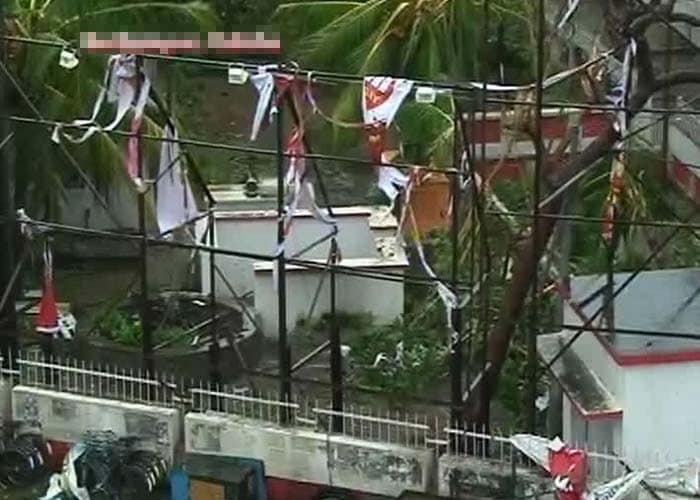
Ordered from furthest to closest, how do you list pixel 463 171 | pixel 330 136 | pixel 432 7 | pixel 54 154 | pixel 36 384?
pixel 330 136 → pixel 54 154 → pixel 432 7 → pixel 36 384 → pixel 463 171

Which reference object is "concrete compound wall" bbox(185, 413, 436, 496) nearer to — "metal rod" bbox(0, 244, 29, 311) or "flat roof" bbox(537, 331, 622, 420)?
"flat roof" bbox(537, 331, 622, 420)

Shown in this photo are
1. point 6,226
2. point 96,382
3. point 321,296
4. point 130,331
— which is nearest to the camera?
point 96,382

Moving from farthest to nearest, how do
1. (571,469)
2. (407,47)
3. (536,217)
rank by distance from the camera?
(407,47)
(536,217)
(571,469)

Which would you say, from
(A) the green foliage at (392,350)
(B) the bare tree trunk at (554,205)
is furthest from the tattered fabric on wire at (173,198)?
(B) the bare tree trunk at (554,205)

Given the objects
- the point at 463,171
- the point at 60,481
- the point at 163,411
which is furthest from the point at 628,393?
the point at 60,481

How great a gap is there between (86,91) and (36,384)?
9.18 feet

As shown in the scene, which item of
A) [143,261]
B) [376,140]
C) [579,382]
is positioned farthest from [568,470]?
[143,261]

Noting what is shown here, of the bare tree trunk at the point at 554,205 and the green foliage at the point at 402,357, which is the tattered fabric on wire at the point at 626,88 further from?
the green foliage at the point at 402,357

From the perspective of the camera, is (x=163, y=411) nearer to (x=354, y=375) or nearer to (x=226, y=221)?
(x=354, y=375)

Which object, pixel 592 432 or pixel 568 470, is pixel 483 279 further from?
pixel 568 470

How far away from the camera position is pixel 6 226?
12.0 m

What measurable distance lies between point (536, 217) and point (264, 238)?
16.4 ft

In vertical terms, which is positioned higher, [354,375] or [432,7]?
[432,7]

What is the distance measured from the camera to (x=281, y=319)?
11.0 metres
